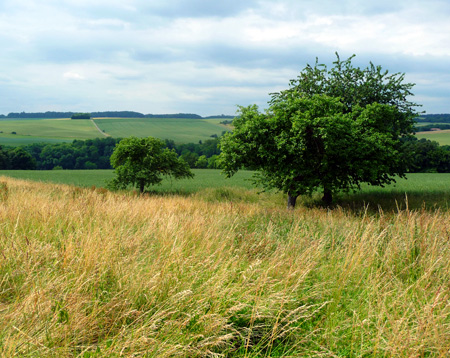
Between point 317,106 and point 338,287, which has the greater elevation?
point 317,106

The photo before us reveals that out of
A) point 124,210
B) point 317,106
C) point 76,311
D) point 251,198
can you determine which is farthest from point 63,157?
point 76,311

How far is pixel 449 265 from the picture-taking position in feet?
15.3

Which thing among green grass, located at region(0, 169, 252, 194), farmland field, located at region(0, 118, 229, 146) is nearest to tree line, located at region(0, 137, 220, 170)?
farmland field, located at region(0, 118, 229, 146)

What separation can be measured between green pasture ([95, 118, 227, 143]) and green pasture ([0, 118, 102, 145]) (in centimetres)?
584

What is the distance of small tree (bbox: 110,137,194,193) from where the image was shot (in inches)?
979

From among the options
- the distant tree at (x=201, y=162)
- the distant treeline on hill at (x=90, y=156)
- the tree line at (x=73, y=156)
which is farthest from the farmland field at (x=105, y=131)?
the distant tree at (x=201, y=162)

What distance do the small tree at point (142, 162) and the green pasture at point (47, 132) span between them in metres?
85.1

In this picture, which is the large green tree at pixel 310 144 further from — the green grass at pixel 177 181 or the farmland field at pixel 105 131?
the farmland field at pixel 105 131

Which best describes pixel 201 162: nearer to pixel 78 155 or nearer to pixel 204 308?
pixel 78 155

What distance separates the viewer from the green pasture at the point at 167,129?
112188 mm

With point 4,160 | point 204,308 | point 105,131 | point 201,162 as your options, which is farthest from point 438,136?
point 204,308

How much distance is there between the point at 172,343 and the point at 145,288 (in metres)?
0.87

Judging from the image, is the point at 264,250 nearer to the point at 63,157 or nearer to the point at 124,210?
the point at 124,210

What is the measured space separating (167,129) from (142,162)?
106 meters
